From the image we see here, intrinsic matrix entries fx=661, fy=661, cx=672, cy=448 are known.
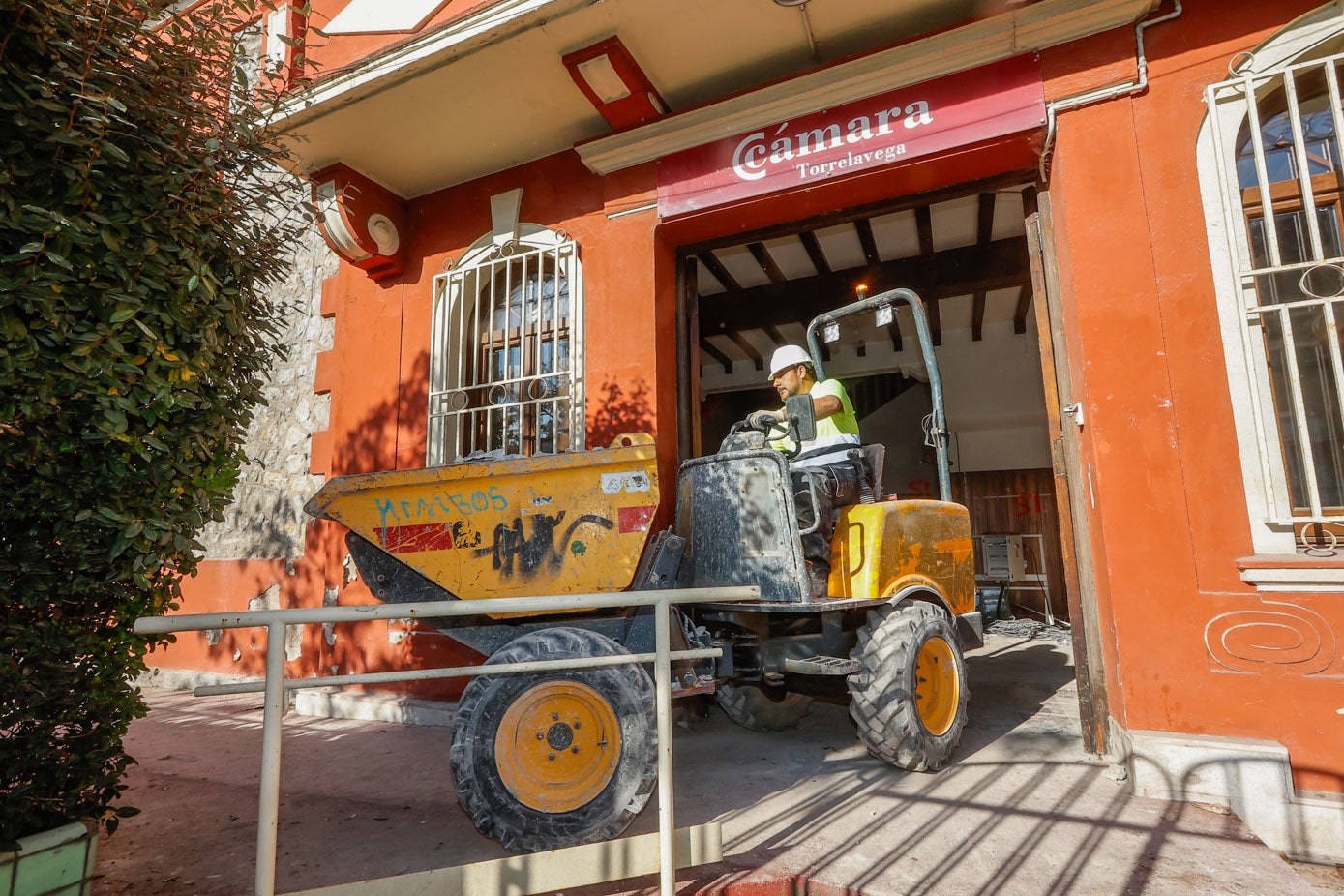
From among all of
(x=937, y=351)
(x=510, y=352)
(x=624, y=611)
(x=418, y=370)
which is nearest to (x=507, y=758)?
(x=624, y=611)

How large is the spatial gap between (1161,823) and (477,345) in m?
5.85

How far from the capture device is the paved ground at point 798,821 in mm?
2658

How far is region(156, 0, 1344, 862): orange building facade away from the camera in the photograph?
3.36 metres

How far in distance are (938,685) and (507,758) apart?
2784mm

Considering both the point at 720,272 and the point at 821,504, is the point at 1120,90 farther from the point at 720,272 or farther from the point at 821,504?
the point at 720,272

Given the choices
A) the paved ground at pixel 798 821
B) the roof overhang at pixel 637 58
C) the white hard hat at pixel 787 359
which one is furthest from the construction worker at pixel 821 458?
the roof overhang at pixel 637 58

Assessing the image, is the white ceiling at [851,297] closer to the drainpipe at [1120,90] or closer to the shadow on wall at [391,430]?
the drainpipe at [1120,90]

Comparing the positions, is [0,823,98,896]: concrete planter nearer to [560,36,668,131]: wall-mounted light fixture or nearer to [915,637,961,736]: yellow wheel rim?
[915,637,961,736]: yellow wheel rim

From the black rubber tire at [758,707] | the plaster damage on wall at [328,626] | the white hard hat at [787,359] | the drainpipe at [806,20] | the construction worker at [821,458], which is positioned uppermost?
the drainpipe at [806,20]

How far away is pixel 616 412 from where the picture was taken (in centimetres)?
524

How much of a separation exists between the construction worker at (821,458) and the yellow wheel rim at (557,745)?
57.7 inches

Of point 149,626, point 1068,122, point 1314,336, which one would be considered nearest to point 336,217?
point 149,626

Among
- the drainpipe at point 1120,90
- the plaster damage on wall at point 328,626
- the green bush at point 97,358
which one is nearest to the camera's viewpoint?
the green bush at point 97,358

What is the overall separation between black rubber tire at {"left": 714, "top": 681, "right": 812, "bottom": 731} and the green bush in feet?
11.8
